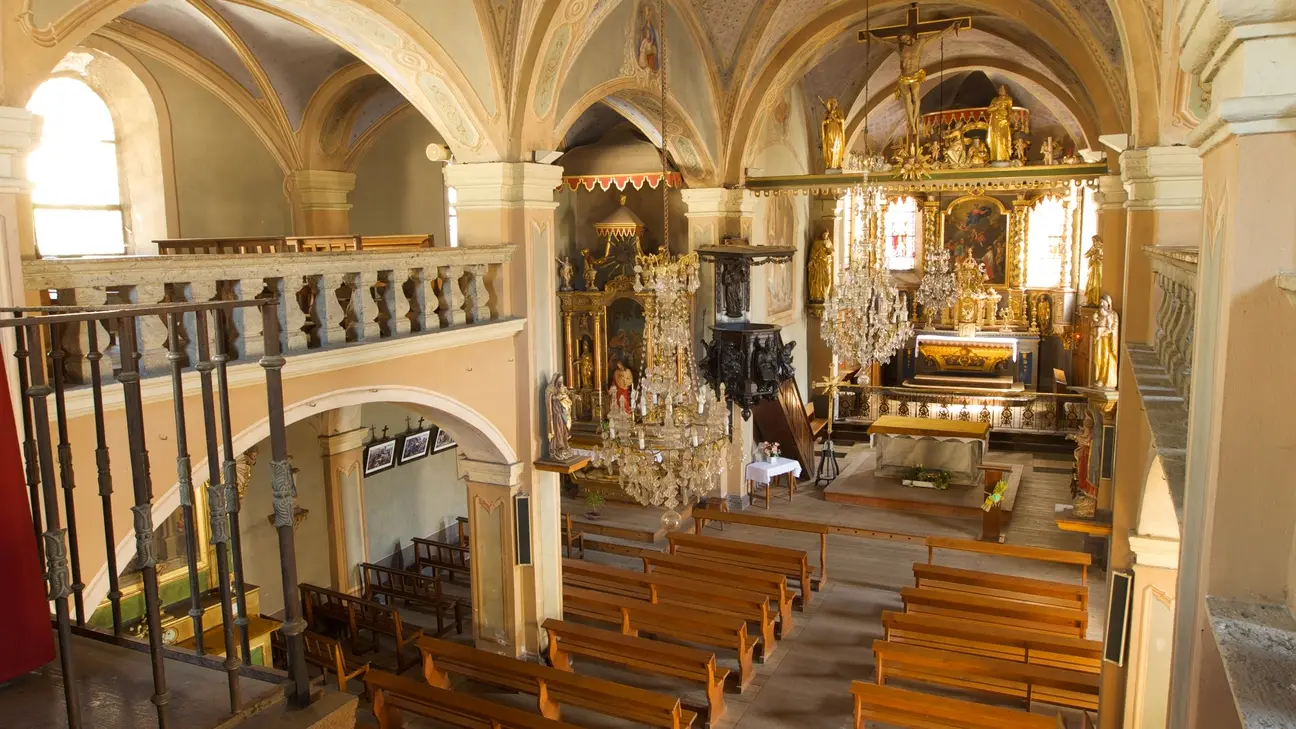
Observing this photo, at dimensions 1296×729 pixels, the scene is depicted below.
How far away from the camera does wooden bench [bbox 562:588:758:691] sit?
383 inches

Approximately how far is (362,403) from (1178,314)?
7348 millimetres

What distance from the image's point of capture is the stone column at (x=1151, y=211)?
714 cm

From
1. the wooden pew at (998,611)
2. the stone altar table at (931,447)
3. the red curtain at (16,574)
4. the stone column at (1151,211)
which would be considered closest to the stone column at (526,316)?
the wooden pew at (998,611)

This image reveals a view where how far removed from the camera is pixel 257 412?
6.86 meters

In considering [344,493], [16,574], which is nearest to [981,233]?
[344,493]

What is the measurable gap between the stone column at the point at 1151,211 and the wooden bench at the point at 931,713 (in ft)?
10.8

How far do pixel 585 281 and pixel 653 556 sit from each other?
669cm

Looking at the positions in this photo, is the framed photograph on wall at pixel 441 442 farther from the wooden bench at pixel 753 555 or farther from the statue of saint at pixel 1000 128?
the statue of saint at pixel 1000 128

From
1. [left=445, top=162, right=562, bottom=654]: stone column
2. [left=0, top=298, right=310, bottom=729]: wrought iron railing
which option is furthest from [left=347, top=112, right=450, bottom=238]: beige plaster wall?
[left=0, top=298, right=310, bottom=729]: wrought iron railing

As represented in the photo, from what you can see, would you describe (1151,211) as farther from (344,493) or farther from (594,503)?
(344,493)

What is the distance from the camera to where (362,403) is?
368 inches

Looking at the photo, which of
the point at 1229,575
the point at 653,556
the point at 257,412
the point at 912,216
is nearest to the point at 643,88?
the point at 653,556

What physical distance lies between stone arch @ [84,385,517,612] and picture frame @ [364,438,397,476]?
3831mm

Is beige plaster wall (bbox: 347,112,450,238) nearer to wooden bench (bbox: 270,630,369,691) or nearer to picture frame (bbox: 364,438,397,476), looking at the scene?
picture frame (bbox: 364,438,397,476)
